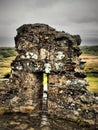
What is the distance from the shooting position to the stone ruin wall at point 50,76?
11.1 metres

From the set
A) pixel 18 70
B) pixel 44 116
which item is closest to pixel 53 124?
pixel 44 116

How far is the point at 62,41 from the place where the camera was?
1123 centimetres

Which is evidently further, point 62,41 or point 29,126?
point 62,41

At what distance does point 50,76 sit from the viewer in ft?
38.2

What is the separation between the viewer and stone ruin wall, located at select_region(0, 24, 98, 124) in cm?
1108

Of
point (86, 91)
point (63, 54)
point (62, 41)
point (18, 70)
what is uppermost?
point (62, 41)

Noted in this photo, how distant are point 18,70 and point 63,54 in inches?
114

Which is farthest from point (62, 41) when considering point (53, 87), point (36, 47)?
point (53, 87)

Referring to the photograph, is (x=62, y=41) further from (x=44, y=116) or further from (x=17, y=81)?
(x=44, y=116)

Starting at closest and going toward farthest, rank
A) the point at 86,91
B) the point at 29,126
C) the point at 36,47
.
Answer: the point at 29,126 < the point at 86,91 < the point at 36,47

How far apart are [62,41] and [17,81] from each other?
3598 millimetres

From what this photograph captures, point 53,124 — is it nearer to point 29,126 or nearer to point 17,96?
point 29,126

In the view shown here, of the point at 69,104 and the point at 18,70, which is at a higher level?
the point at 18,70

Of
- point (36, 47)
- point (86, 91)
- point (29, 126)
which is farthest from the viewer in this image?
point (36, 47)
